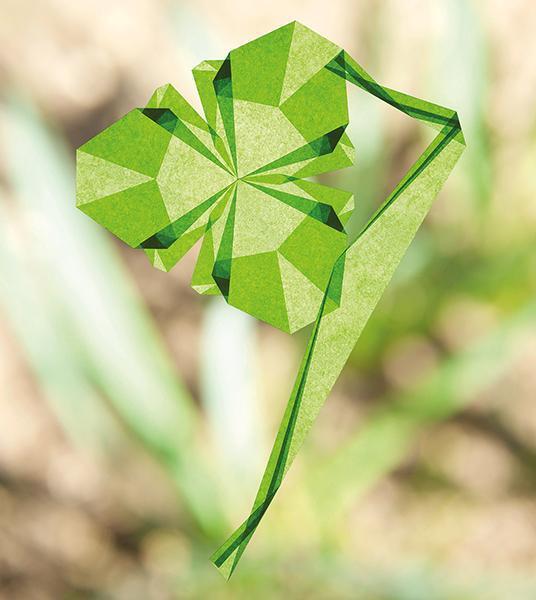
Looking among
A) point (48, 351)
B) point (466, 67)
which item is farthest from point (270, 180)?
point (48, 351)

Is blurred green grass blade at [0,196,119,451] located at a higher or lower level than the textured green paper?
lower

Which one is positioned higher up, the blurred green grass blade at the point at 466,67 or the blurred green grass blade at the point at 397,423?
the blurred green grass blade at the point at 466,67

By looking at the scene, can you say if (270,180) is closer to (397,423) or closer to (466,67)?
(466,67)

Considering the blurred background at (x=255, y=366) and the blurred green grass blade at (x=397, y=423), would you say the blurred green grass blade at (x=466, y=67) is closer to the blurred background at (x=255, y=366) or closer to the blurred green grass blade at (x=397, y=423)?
the blurred background at (x=255, y=366)

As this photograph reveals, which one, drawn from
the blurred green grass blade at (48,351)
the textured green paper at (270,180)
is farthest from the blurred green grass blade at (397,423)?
the textured green paper at (270,180)

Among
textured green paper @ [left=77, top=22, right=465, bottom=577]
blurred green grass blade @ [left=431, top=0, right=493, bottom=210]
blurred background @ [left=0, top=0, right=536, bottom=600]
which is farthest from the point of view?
blurred background @ [left=0, top=0, right=536, bottom=600]

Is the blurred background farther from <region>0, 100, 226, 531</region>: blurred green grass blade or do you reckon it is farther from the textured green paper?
the textured green paper

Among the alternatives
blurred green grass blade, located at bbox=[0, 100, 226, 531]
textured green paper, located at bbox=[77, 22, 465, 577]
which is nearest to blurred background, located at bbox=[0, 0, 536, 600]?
blurred green grass blade, located at bbox=[0, 100, 226, 531]
